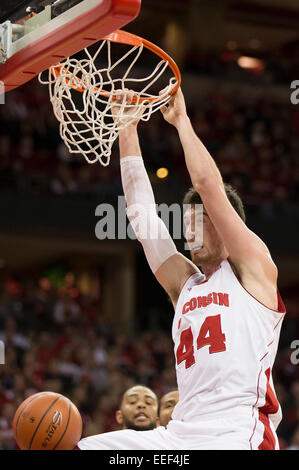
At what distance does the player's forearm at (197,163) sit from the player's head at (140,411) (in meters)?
2.06

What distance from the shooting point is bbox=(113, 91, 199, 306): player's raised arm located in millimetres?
3998

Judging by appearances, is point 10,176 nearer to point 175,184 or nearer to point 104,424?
point 175,184

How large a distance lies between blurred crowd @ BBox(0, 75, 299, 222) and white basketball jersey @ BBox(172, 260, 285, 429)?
10.6 m

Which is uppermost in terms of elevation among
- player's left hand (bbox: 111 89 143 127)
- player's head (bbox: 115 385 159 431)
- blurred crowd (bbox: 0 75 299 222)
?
blurred crowd (bbox: 0 75 299 222)

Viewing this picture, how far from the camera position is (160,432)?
3545 millimetres

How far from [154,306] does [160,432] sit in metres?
14.5

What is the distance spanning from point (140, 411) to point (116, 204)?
9135mm

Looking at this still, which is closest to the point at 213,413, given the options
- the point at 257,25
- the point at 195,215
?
the point at 195,215

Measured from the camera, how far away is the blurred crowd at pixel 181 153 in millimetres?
14773

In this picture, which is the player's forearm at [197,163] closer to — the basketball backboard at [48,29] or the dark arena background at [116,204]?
the basketball backboard at [48,29]

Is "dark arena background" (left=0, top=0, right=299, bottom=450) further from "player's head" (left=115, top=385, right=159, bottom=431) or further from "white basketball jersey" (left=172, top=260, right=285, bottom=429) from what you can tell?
"white basketball jersey" (left=172, top=260, right=285, bottom=429)

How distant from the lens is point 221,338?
11.6 feet
